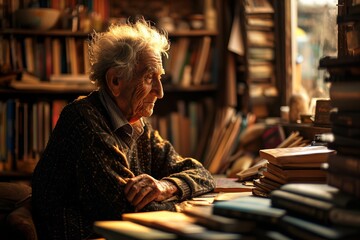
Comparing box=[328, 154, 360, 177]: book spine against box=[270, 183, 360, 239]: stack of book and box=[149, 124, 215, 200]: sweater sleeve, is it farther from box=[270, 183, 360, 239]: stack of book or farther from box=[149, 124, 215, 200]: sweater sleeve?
box=[149, 124, 215, 200]: sweater sleeve

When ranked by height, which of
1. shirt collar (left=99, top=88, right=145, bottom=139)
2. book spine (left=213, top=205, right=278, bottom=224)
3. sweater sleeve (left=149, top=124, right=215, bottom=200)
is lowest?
sweater sleeve (left=149, top=124, right=215, bottom=200)

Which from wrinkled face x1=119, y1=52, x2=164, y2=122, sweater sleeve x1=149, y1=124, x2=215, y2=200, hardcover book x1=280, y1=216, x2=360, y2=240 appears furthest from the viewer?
wrinkled face x1=119, y1=52, x2=164, y2=122

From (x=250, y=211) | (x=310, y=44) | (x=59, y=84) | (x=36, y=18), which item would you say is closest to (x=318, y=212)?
(x=250, y=211)

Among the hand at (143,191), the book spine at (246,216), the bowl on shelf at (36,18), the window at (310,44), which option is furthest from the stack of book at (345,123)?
the bowl on shelf at (36,18)

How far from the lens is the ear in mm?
2969

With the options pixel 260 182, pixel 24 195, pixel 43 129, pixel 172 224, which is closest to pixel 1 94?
pixel 43 129

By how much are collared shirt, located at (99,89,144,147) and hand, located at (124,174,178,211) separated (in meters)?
0.33

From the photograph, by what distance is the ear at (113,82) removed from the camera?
117 inches

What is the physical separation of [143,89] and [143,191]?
22.7 inches

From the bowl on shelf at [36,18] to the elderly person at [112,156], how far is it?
1.84 meters

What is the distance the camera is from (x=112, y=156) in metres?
2.64

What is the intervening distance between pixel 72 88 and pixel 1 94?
593 millimetres

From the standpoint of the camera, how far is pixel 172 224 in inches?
74.8

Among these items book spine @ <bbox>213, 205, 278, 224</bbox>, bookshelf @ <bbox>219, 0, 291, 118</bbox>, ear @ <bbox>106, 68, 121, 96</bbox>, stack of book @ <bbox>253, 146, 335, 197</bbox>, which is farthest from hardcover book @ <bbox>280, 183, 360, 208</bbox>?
bookshelf @ <bbox>219, 0, 291, 118</bbox>
